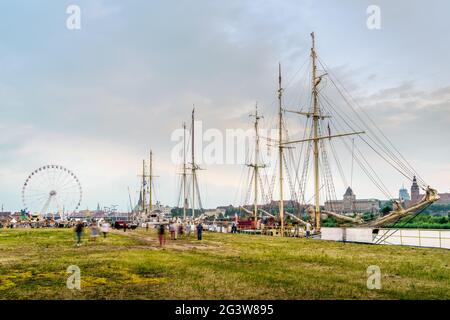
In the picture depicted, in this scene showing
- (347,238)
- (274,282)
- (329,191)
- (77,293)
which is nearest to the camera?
(77,293)

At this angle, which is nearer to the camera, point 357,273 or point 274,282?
point 274,282

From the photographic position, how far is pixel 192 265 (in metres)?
20.2

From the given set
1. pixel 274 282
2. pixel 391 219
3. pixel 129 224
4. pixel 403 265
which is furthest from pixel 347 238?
pixel 129 224

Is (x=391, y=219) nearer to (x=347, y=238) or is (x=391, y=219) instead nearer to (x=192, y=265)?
(x=347, y=238)

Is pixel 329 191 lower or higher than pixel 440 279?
higher

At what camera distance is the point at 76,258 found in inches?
908
